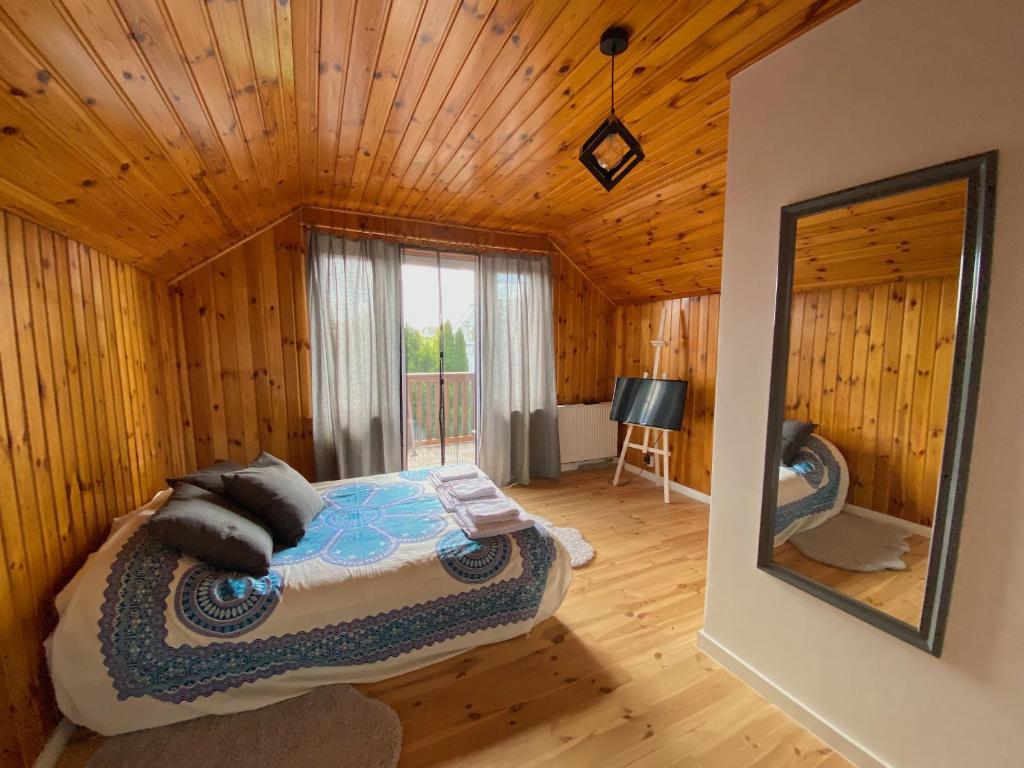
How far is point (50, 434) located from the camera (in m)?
1.58

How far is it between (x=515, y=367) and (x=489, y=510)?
2.16 m

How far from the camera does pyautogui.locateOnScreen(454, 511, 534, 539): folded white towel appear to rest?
201 centimetres

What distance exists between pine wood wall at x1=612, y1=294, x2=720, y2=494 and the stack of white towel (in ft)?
7.27

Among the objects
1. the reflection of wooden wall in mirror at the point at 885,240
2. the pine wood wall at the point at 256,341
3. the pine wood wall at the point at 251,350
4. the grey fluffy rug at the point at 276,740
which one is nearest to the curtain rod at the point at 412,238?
the pine wood wall at the point at 256,341

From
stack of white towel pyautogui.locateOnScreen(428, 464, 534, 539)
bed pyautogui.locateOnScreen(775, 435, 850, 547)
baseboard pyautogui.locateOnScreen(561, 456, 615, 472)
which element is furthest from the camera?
baseboard pyautogui.locateOnScreen(561, 456, 615, 472)

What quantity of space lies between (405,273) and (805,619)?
3603mm

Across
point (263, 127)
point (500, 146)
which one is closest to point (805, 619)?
point (500, 146)

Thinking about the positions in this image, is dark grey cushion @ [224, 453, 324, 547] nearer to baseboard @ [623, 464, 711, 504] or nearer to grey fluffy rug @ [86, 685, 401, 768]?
grey fluffy rug @ [86, 685, 401, 768]

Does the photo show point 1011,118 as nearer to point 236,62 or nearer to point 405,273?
point 236,62

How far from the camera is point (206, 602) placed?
1570 millimetres

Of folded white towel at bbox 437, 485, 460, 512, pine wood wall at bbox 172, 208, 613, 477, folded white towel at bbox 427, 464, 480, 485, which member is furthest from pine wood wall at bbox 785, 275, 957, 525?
pine wood wall at bbox 172, 208, 613, 477

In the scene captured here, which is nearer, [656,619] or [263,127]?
[263,127]

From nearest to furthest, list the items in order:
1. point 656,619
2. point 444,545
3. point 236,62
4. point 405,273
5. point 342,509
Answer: point 236,62 < point 444,545 < point 656,619 < point 342,509 < point 405,273

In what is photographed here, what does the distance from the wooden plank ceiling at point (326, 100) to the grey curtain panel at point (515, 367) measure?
1.25m
